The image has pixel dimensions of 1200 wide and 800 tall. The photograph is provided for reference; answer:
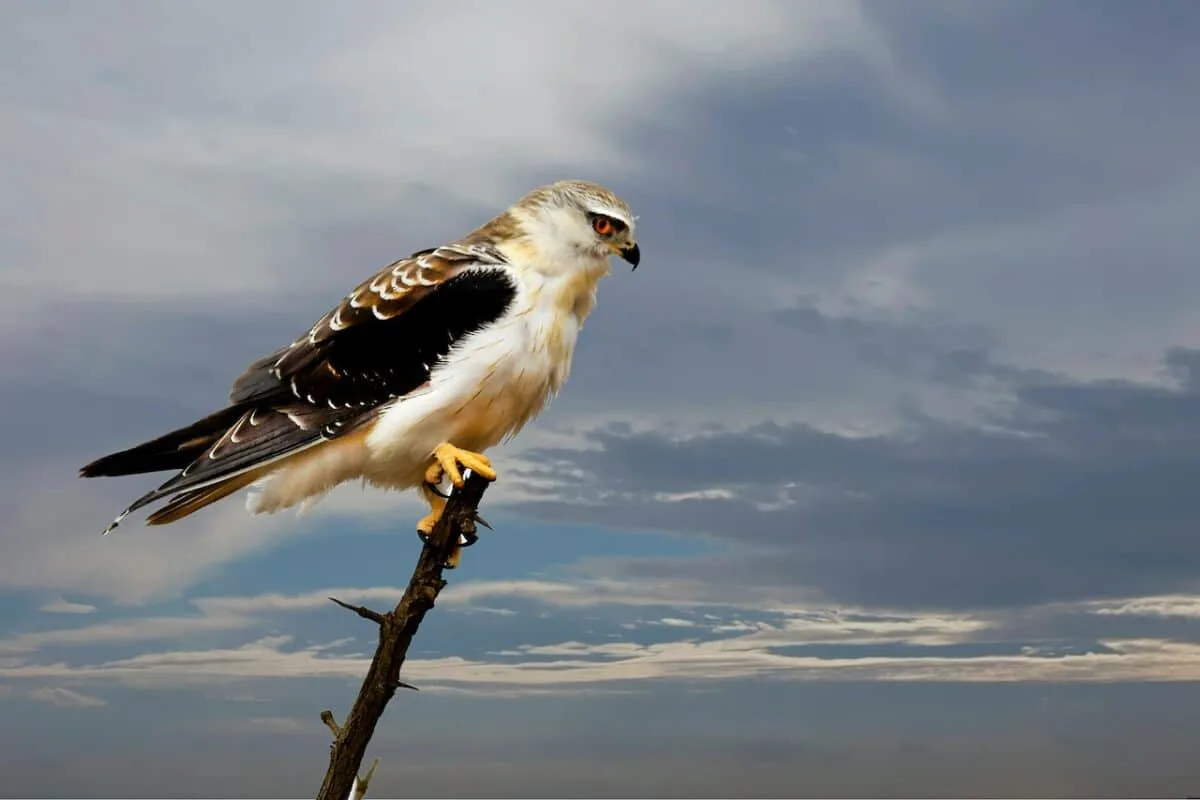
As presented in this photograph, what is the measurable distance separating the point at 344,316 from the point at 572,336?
1.50 metres

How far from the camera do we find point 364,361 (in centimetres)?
677

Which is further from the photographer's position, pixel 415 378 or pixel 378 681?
pixel 415 378

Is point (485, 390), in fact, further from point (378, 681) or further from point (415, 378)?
point (378, 681)

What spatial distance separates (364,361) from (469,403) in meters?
0.80

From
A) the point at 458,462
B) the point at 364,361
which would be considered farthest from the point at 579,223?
the point at 458,462

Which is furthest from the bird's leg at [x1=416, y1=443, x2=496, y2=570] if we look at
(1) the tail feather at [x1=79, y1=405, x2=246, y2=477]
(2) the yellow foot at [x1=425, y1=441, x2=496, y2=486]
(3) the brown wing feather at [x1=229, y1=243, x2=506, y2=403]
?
(1) the tail feather at [x1=79, y1=405, x2=246, y2=477]

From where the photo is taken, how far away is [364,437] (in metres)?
6.68

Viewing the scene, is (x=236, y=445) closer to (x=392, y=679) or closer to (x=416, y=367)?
(x=416, y=367)

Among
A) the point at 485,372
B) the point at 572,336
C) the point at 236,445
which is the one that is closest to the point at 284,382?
the point at 236,445

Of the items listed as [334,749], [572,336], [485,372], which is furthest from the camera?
[572,336]

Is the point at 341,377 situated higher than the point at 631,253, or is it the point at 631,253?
the point at 631,253

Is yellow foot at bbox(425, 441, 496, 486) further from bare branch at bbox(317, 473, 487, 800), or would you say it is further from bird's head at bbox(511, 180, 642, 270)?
bird's head at bbox(511, 180, 642, 270)

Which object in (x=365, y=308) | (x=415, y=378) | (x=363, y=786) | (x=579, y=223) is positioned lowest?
(x=363, y=786)

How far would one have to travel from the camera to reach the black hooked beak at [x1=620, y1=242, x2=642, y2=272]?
728cm
